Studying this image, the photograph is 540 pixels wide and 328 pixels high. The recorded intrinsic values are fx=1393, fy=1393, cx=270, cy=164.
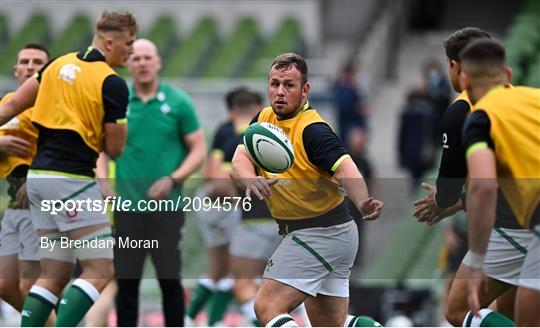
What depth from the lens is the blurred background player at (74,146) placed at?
903 centimetres

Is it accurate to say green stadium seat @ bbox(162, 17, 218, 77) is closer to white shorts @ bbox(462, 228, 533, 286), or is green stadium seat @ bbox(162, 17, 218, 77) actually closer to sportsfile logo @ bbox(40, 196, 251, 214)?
sportsfile logo @ bbox(40, 196, 251, 214)

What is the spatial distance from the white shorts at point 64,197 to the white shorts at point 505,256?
8.41 feet

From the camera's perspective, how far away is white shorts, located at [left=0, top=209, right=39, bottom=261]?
9.48 meters

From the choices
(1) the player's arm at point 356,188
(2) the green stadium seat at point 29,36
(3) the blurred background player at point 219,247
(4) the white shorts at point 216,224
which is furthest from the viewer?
(2) the green stadium seat at point 29,36

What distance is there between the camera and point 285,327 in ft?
27.0

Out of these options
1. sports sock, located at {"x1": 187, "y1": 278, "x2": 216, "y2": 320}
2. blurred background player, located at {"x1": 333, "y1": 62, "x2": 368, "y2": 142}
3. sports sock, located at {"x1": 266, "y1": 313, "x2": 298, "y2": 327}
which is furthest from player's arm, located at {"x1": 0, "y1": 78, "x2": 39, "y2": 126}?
Result: blurred background player, located at {"x1": 333, "y1": 62, "x2": 368, "y2": 142}

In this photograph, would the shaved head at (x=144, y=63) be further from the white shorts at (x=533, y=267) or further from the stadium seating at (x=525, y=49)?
the stadium seating at (x=525, y=49)

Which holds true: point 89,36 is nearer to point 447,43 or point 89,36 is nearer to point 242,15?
point 242,15

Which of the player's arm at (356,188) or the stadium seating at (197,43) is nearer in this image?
the player's arm at (356,188)

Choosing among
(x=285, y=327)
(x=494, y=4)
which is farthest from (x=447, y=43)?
(x=494, y=4)

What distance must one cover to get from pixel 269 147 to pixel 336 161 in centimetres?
41

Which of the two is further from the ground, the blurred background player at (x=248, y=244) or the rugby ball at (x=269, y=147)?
the rugby ball at (x=269, y=147)

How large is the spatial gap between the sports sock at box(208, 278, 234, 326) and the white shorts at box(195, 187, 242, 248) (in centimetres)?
38

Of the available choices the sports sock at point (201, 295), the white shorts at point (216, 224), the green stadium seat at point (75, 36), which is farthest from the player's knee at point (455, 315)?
the green stadium seat at point (75, 36)
